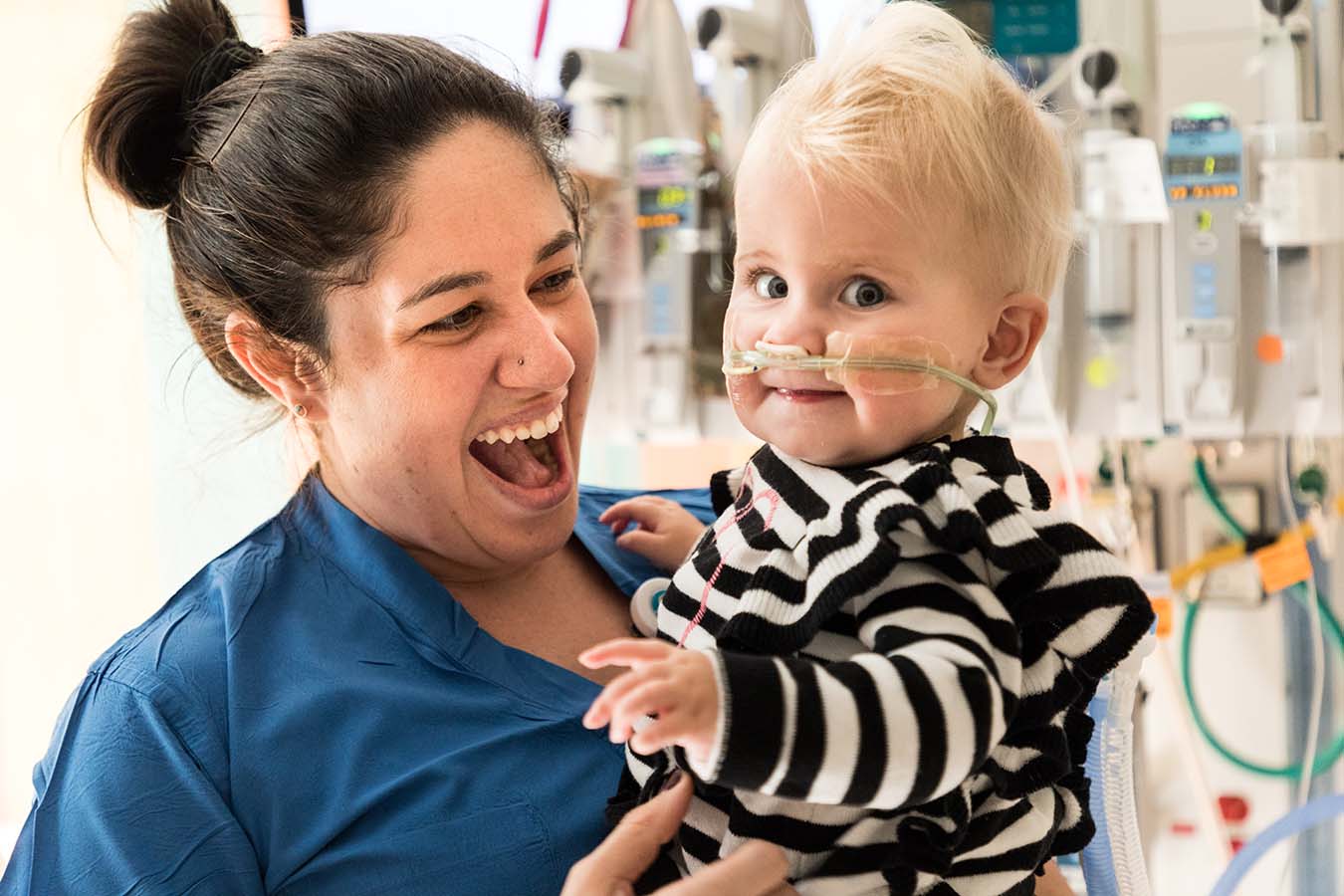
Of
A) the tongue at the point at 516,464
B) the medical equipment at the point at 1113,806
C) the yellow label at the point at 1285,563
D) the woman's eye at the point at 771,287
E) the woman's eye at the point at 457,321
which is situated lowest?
the yellow label at the point at 1285,563

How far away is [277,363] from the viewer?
151 centimetres

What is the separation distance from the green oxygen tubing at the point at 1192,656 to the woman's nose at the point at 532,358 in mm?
2161

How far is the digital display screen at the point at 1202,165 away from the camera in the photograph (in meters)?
2.64

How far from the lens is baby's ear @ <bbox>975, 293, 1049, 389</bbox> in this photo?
1.17 metres

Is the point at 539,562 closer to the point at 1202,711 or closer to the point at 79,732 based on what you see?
the point at 79,732

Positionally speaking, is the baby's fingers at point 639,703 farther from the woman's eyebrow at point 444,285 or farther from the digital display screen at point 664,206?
the digital display screen at point 664,206

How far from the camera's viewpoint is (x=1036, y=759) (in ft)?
3.73

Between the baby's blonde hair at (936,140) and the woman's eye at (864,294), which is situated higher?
the baby's blonde hair at (936,140)

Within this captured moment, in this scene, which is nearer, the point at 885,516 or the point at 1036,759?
the point at 885,516

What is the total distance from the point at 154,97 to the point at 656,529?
2.44ft

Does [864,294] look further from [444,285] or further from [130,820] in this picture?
[130,820]

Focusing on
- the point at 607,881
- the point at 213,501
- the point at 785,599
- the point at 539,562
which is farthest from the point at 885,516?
the point at 213,501

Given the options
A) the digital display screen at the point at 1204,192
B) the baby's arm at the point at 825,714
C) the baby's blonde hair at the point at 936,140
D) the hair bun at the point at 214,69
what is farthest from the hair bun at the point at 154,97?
the digital display screen at the point at 1204,192

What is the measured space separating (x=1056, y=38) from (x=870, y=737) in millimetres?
2168
